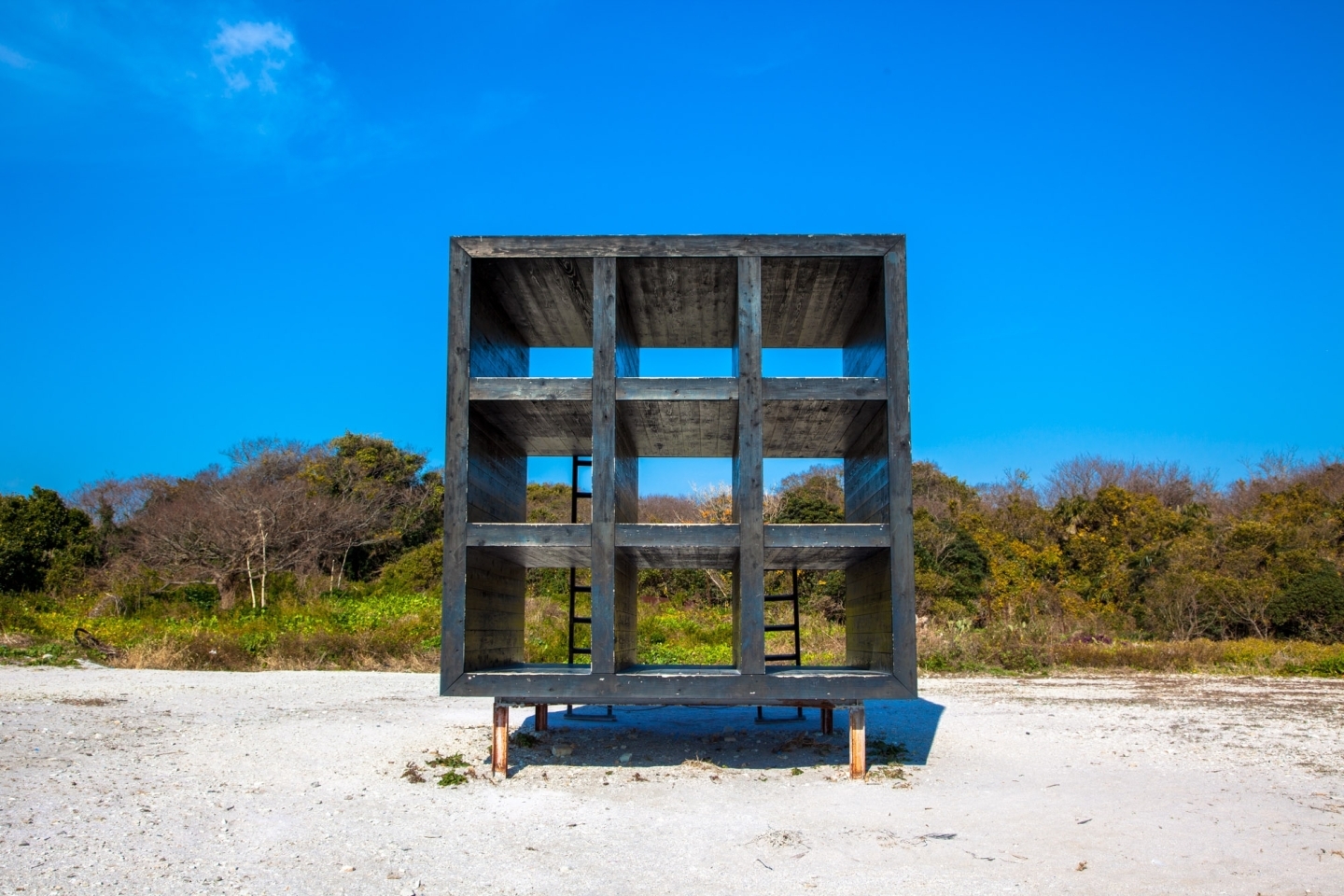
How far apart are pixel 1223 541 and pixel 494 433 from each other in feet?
74.4

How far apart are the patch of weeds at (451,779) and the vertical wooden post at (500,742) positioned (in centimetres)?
30

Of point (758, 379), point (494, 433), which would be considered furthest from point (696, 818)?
point (494, 433)

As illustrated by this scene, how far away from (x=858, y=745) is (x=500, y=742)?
10.7 feet

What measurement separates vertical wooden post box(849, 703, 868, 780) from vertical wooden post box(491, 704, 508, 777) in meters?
3.16

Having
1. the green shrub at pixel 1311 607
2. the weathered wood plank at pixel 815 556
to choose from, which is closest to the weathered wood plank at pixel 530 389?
the weathered wood plank at pixel 815 556

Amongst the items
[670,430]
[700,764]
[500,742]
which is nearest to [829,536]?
[670,430]

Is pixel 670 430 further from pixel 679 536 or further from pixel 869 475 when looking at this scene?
pixel 869 475

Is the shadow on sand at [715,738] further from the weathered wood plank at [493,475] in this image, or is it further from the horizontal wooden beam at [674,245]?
the horizontal wooden beam at [674,245]

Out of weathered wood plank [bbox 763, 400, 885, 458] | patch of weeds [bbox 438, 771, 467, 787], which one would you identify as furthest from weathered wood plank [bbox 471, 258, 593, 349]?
patch of weeds [bbox 438, 771, 467, 787]

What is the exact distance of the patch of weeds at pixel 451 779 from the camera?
8828 millimetres

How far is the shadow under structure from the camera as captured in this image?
8805 millimetres

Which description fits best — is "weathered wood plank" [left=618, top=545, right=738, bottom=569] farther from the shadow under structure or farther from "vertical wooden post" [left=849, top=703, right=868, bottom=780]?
"vertical wooden post" [left=849, top=703, right=868, bottom=780]

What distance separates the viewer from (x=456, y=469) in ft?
29.5

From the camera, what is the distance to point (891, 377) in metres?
9.07
